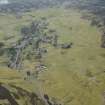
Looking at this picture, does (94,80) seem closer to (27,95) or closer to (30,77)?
(30,77)

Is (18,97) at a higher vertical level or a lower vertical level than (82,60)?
higher

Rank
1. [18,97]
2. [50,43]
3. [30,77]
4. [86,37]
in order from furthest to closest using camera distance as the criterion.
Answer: [86,37] < [50,43] < [30,77] < [18,97]

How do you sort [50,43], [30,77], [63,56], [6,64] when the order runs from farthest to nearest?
[50,43]
[63,56]
[6,64]
[30,77]

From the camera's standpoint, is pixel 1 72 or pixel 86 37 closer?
pixel 1 72

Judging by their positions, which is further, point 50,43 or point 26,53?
point 50,43

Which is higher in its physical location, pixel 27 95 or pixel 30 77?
pixel 27 95

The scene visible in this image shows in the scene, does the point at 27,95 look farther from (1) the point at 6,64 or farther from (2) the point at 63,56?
(2) the point at 63,56

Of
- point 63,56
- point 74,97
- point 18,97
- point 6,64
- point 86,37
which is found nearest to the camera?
point 18,97

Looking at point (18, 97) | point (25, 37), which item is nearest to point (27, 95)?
point (18, 97)

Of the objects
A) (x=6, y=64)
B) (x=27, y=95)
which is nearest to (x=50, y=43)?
(x=6, y=64)
